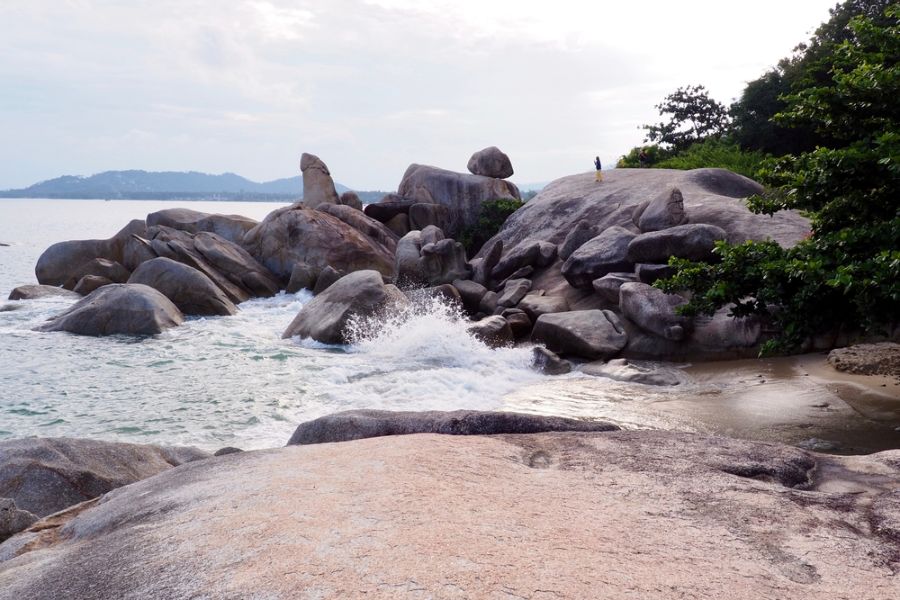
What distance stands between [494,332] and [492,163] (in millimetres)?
17584

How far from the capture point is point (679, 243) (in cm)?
1636

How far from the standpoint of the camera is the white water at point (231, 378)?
1105 centimetres

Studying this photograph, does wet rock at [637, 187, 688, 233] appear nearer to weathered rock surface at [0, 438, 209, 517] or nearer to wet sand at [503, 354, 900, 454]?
wet sand at [503, 354, 900, 454]

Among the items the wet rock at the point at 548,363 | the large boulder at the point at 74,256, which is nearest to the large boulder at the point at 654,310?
the wet rock at the point at 548,363

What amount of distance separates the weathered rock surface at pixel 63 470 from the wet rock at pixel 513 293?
12561 mm

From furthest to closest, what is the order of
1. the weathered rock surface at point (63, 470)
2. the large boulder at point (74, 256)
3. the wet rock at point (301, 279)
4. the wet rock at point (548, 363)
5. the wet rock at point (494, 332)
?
the large boulder at point (74, 256) < the wet rock at point (301, 279) < the wet rock at point (494, 332) < the wet rock at point (548, 363) < the weathered rock surface at point (63, 470)

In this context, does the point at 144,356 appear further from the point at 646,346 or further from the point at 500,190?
the point at 500,190

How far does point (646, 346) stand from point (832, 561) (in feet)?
39.5

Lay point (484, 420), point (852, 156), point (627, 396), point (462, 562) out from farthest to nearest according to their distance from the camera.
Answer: point (627, 396)
point (852, 156)
point (484, 420)
point (462, 562)

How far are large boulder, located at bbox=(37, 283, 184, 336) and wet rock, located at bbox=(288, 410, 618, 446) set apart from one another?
1360cm

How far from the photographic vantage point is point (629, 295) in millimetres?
15469

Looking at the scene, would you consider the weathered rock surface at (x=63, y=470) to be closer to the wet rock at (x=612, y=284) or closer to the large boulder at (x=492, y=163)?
the wet rock at (x=612, y=284)

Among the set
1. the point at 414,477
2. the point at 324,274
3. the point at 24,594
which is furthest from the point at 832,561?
the point at 324,274

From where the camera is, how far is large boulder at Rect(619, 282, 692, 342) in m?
14.4
